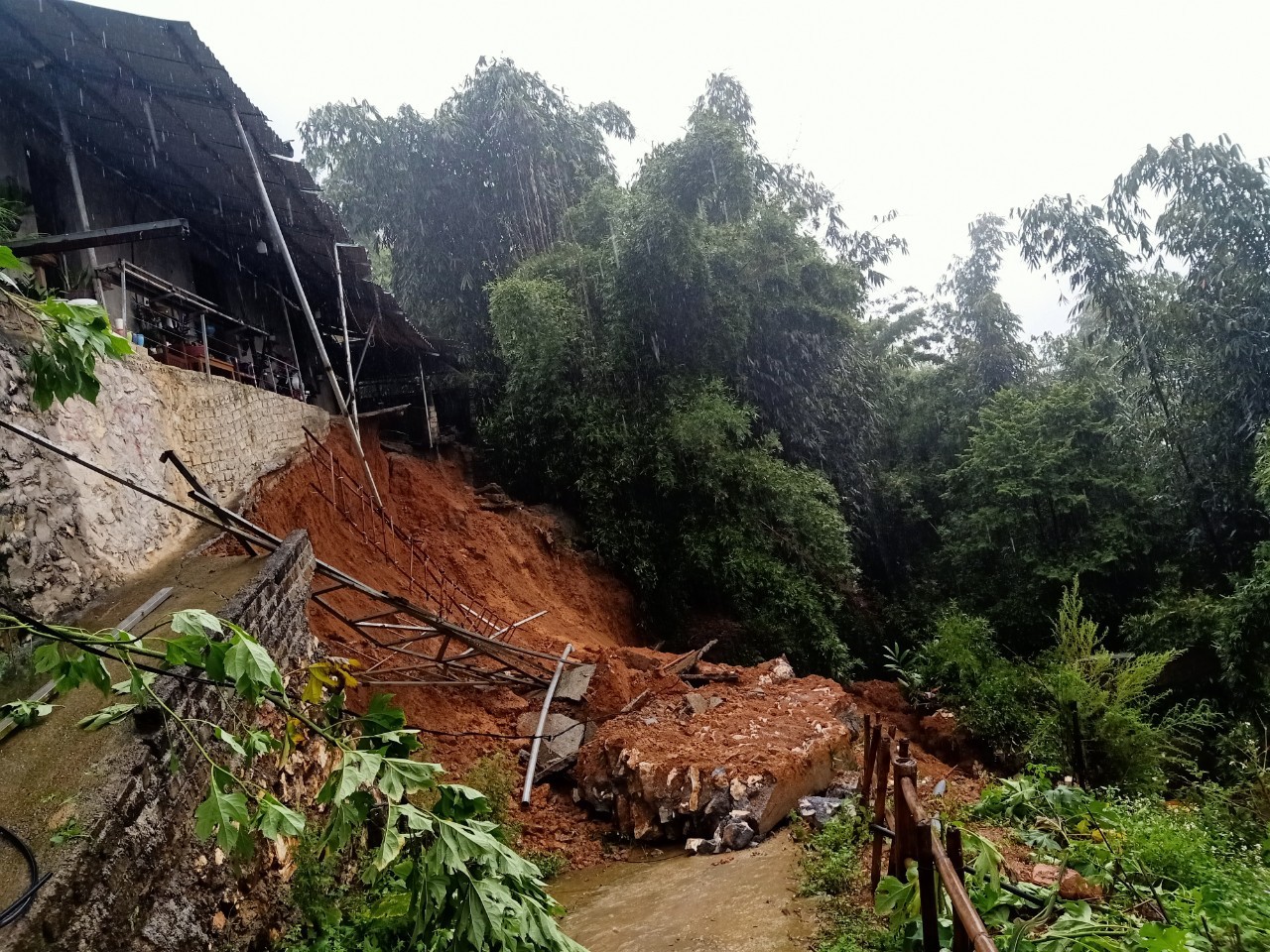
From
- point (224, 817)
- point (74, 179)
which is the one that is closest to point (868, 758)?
point (224, 817)

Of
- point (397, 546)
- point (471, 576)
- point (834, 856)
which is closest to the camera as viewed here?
point (834, 856)

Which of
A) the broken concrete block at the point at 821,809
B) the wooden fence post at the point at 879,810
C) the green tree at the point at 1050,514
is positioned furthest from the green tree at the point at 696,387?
the wooden fence post at the point at 879,810

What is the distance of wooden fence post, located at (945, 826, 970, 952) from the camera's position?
2.55 metres

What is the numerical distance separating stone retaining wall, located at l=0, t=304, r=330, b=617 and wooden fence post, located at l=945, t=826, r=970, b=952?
5519 millimetres

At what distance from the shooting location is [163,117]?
7.27 m

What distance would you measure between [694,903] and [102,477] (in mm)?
5559

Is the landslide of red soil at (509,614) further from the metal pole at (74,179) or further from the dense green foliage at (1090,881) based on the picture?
the metal pole at (74,179)

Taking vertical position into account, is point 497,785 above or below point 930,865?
below

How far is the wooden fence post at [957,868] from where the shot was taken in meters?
2.55

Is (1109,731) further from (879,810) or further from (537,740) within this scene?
(537,740)

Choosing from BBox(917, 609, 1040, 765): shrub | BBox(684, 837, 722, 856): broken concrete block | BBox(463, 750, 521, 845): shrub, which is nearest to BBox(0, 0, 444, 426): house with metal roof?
BBox(463, 750, 521, 845): shrub

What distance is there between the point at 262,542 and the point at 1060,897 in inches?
204

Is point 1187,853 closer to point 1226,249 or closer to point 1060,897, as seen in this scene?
point 1060,897

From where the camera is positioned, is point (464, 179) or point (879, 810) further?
point (464, 179)
